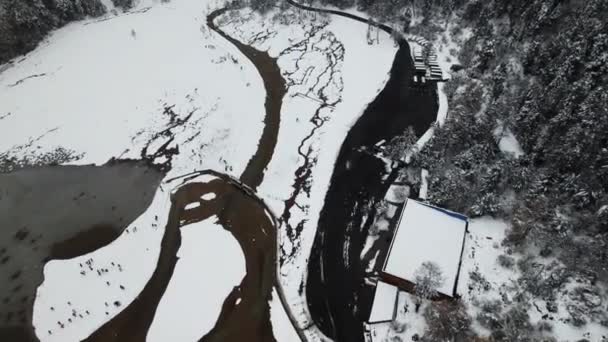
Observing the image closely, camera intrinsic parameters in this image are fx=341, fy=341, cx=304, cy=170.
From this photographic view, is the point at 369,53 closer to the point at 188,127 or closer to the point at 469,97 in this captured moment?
the point at 469,97

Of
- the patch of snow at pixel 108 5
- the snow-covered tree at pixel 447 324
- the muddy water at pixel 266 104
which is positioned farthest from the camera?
the patch of snow at pixel 108 5

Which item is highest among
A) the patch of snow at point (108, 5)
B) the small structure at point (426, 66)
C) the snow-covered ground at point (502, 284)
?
the patch of snow at point (108, 5)

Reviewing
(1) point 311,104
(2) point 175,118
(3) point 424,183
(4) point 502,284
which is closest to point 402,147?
(3) point 424,183

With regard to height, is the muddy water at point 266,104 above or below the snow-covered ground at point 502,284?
above

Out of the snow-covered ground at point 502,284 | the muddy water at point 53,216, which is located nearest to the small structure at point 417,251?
the snow-covered ground at point 502,284

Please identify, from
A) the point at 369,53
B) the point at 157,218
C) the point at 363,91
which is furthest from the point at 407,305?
the point at 369,53

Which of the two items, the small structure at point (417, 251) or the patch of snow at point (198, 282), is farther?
the patch of snow at point (198, 282)

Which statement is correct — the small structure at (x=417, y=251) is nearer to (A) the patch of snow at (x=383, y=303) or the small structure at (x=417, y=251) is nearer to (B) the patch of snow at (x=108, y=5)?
(A) the patch of snow at (x=383, y=303)
